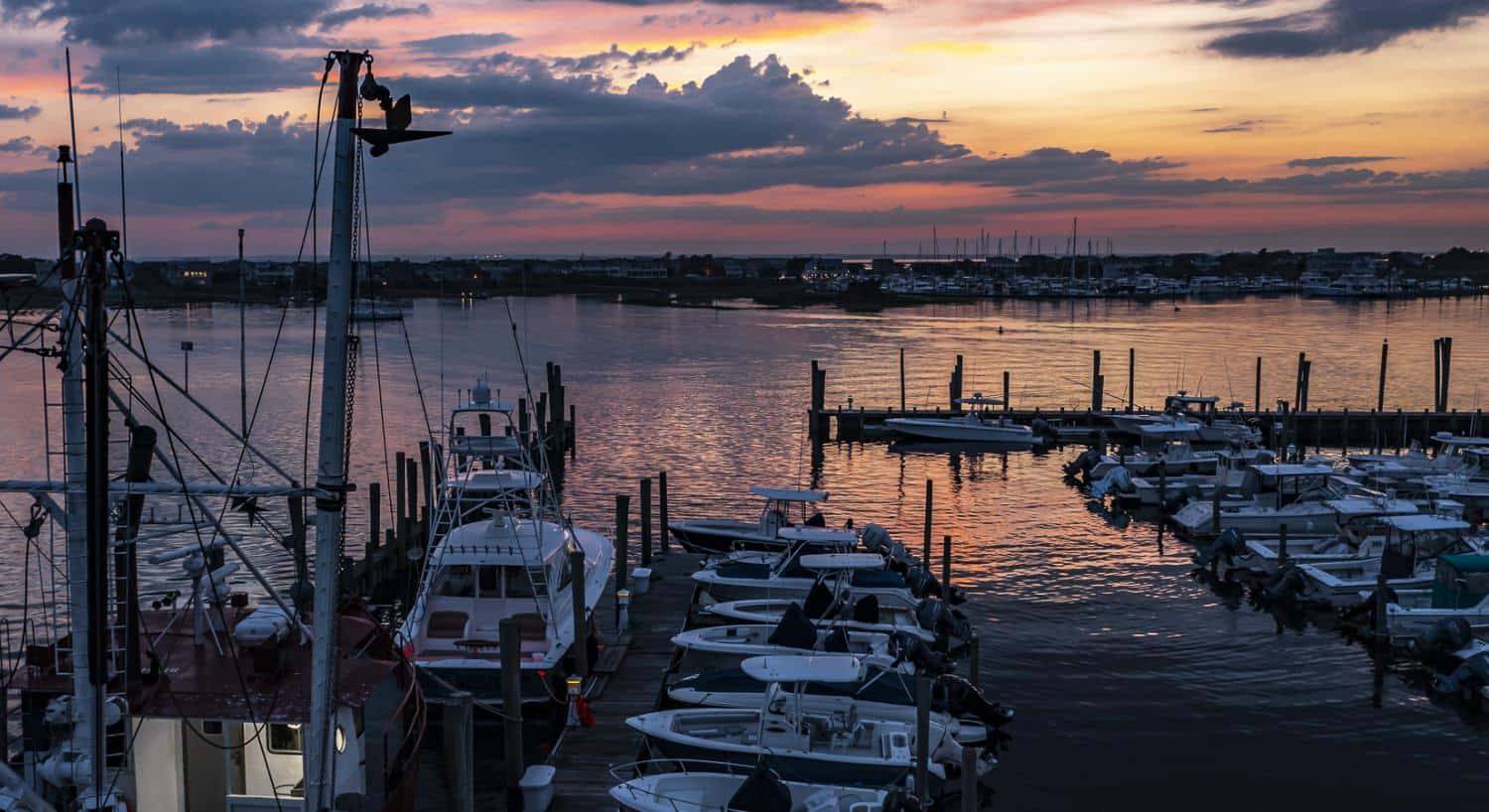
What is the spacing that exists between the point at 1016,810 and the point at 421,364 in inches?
2958

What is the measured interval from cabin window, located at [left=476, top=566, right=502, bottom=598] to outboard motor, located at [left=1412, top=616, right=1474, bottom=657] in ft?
58.9

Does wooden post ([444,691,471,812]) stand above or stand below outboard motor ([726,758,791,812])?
above

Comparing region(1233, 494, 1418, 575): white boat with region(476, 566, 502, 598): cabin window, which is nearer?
region(476, 566, 502, 598): cabin window

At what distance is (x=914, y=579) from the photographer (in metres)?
25.8

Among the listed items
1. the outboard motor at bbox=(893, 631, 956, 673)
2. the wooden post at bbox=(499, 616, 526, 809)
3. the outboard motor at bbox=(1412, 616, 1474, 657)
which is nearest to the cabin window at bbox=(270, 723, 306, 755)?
the wooden post at bbox=(499, 616, 526, 809)

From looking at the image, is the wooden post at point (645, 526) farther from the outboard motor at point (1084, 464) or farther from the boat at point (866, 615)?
the outboard motor at point (1084, 464)

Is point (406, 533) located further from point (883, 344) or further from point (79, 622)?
point (883, 344)


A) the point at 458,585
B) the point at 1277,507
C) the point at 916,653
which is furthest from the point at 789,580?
the point at 1277,507

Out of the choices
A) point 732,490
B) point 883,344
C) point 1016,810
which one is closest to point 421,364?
point 883,344

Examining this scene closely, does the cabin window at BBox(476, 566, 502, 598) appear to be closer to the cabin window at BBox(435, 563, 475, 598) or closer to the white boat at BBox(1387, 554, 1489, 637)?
the cabin window at BBox(435, 563, 475, 598)

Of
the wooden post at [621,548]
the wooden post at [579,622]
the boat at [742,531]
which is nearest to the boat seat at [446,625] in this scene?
the wooden post at [579,622]

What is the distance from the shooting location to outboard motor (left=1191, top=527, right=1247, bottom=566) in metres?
30.8

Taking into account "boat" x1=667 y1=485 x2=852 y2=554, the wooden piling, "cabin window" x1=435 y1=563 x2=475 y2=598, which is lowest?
"boat" x1=667 y1=485 x2=852 y2=554

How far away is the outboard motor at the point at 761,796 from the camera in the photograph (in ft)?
47.1
